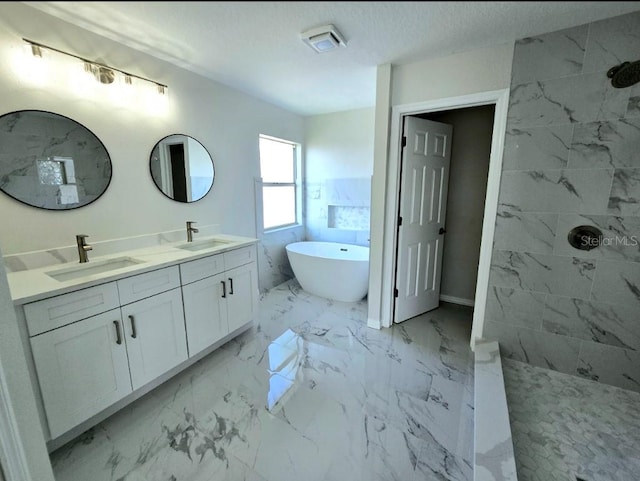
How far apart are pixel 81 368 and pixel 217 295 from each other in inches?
34.6

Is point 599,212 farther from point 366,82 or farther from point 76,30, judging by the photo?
point 76,30

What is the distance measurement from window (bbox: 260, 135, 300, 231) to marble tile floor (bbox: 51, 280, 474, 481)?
1.72m

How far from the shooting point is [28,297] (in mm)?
1266

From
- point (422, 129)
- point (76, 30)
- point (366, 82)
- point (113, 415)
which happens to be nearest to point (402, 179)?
point (422, 129)

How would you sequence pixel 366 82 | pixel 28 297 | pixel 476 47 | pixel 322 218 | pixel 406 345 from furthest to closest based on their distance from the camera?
pixel 322 218 → pixel 366 82 → pixel 406 345 → pixel 476 47 → pixel 28 297

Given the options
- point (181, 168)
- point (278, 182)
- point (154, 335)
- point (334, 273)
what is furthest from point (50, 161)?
point (334, 273)

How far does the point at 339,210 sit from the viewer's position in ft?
13.1

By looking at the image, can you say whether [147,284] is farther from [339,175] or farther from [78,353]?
[339,175]

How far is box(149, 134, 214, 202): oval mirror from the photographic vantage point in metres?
2.27

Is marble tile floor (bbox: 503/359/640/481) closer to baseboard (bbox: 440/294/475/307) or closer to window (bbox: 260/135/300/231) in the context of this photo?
baseboard (bbox: 440/294/475/307)

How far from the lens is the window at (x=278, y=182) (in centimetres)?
355

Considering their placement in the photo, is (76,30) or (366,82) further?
(366,82)

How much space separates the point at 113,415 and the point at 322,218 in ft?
9.89

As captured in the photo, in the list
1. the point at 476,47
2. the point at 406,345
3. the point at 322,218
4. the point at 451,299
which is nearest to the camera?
the point at 476,47
